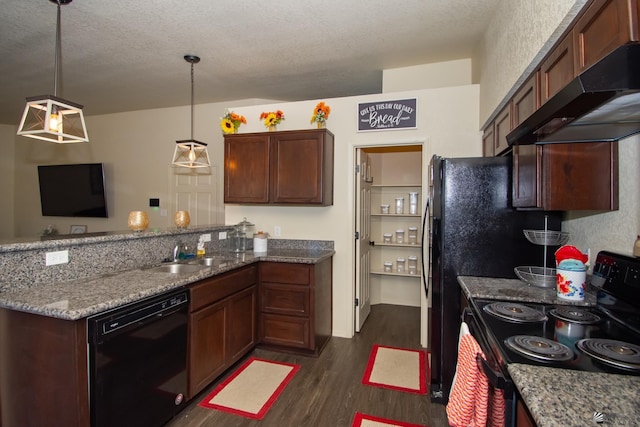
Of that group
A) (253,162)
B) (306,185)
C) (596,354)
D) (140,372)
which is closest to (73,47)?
(253,162)

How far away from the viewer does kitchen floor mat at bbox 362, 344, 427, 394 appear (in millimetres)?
2463

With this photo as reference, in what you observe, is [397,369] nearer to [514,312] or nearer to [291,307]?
[291,307]

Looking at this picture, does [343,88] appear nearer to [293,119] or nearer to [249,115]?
[293,119]

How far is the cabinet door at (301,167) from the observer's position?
10.4 feet

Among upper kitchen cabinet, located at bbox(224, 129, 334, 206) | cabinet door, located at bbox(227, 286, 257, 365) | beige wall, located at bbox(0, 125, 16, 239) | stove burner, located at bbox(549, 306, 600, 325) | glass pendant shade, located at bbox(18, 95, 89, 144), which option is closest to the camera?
stove burner, located at bbox(549, 306, 600, 325)

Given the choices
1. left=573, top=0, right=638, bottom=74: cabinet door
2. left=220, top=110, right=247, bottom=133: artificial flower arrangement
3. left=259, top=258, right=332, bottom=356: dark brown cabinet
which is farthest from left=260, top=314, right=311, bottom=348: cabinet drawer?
left=573, top=0, right=638, bottom=74: cabinet door

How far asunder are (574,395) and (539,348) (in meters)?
0.28

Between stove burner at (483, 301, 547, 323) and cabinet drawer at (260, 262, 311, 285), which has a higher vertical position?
stove burner at (483, 301, 547, 323)

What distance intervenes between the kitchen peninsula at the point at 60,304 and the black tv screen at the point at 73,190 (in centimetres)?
378

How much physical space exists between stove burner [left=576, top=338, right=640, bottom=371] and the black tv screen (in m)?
6.17

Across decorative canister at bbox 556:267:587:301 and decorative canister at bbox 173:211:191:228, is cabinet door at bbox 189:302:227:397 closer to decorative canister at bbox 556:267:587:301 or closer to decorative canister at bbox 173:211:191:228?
decorative canister at bbox 173:211:191:228

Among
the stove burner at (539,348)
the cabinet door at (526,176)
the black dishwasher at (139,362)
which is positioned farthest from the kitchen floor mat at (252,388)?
the cabinet door at (526,176)

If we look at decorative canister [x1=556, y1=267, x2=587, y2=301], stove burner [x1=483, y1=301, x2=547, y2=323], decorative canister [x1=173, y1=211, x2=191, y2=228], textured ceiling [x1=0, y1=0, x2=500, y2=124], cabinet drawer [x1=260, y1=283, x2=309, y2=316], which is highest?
textured ceiling [x1=0, y1=0, x2=500, y2=124]

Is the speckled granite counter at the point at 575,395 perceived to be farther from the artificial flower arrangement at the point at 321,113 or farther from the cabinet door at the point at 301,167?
the artificial flower arrangement at the point at 321,113
